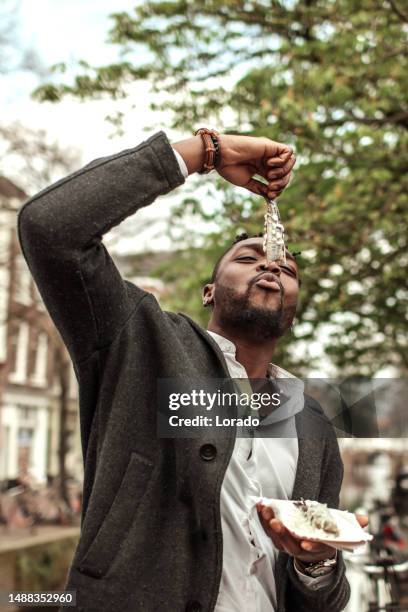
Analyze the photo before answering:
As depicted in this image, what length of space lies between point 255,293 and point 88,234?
22.6 inches

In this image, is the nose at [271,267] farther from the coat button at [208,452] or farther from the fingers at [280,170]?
the coat button at [208,452]

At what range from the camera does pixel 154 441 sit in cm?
205

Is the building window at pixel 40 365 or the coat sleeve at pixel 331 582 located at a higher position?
the building window at pixel 40 365

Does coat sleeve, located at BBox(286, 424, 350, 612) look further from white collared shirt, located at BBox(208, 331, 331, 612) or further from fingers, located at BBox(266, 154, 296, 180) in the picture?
fingers, located at BBox(266, 154, 296, 180)

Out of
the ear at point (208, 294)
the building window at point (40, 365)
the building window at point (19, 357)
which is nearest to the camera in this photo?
the ear at point (208, 294)

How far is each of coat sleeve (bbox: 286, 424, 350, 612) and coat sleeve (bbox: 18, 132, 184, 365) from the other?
80 centimetres

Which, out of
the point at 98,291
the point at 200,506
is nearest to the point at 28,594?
the point at 200,506

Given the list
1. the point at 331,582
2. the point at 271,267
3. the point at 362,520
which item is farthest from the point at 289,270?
the point at 331,582

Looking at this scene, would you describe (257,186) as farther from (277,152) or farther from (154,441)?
(154,441)

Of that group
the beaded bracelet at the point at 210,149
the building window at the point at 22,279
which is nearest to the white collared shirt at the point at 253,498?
the beaded bracelet at the point at 210,149

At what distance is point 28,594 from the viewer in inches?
111

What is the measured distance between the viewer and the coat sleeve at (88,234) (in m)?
1.91

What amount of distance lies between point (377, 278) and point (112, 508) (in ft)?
25.0

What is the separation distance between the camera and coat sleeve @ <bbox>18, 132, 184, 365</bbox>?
1.91 meters
